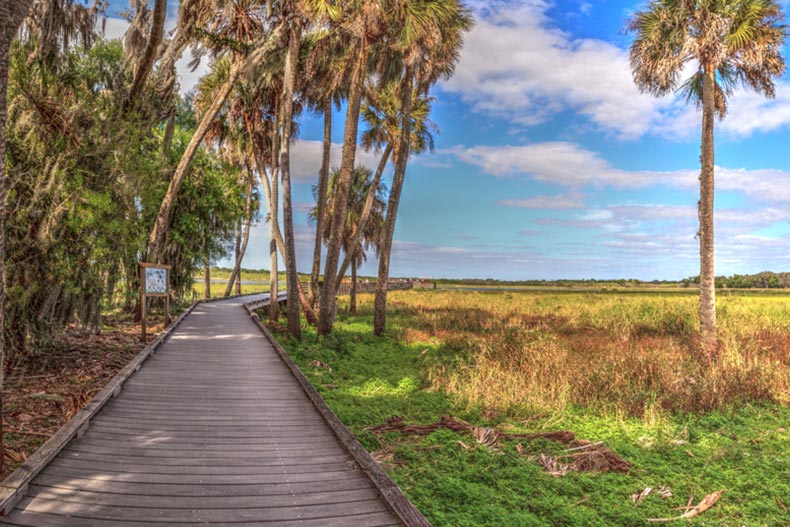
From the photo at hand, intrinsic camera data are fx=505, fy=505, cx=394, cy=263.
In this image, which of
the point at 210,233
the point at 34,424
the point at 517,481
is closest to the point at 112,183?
the point at 34,424

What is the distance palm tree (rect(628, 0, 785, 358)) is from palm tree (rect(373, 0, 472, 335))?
6.22m

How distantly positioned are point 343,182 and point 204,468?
490 inches

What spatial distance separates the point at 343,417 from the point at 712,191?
523 inches

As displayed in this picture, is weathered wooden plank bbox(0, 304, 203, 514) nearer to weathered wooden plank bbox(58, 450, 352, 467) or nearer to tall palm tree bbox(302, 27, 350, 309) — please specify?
weathered wooden plank bbox(58, 450, 352, 467)

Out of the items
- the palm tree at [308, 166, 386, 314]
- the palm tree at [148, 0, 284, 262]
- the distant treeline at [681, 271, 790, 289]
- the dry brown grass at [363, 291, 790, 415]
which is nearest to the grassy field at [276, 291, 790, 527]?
the dry brown grass at [363, 291, 790, 415]

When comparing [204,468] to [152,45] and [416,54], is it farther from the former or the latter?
[416,54]

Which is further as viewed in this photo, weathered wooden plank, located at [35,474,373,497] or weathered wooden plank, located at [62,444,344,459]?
weathered wooden plank, located at [62,444,344,459]

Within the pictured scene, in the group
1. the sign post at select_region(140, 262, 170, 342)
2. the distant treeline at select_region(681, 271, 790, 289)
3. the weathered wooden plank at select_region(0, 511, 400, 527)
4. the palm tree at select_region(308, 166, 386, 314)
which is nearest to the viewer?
the weathered wooden plank at select_region(0, 511, 400, 527)

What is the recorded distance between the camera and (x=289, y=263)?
16750mm

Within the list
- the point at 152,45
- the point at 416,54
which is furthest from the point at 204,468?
the point at 416,54

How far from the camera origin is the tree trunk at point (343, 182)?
1603 cm

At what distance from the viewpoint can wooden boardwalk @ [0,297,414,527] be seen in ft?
13.3

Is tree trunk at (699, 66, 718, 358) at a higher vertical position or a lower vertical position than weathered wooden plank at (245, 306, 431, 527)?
higher

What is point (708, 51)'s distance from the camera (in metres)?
15.5
